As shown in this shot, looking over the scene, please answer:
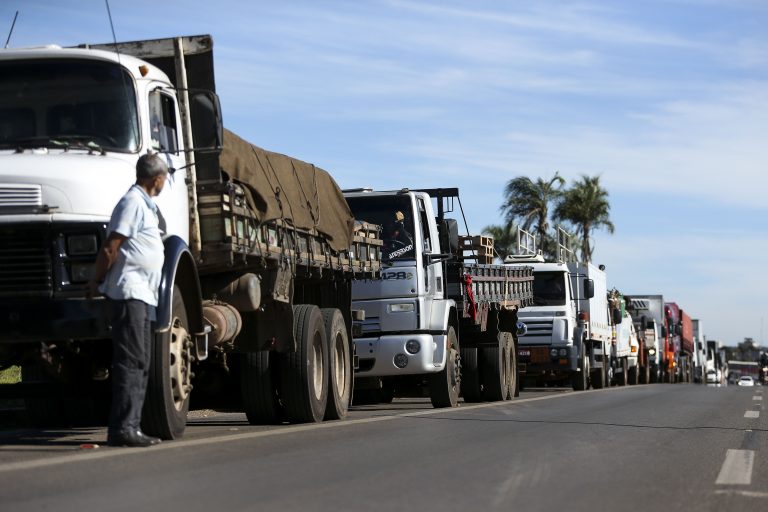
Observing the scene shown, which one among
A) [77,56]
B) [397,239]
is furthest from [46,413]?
[397,239]

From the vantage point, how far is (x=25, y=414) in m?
13.1

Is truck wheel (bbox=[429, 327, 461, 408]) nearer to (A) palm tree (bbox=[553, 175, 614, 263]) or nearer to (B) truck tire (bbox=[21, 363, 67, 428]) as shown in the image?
(B) truck tire (bbox=[21, 363, 67, 428])

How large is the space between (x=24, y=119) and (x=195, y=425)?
4.68 meters

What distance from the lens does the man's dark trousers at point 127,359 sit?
849cm

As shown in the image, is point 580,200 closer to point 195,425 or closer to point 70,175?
point 195,425

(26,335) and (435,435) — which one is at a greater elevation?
(26,335)

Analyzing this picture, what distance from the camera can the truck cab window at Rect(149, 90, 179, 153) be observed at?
32.1 ft

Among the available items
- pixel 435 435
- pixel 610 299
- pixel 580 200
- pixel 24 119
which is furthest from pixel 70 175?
pixel 580 200

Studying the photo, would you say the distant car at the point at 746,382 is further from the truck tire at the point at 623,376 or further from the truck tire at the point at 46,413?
the truck tire at the point at 46,413

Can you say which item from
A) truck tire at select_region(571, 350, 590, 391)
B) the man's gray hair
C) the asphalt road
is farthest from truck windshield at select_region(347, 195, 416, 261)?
truck tire at select_region(571, 350, 590, 391)

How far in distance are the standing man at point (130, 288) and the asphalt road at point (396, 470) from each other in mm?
324

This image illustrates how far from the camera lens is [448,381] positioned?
56.9 feet

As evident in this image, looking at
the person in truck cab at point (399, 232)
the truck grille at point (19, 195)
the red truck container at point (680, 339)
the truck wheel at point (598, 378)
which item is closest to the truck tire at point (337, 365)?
the person in truck cab at point (399, 232)

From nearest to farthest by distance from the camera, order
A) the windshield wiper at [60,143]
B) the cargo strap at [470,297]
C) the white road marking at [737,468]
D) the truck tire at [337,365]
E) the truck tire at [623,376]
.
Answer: the white road marking at [737,468] → the windshield wiper at [60,143] → the truck tire at [337,365] → the cargo strap at [470,297] → the truck tire at [623,376]
